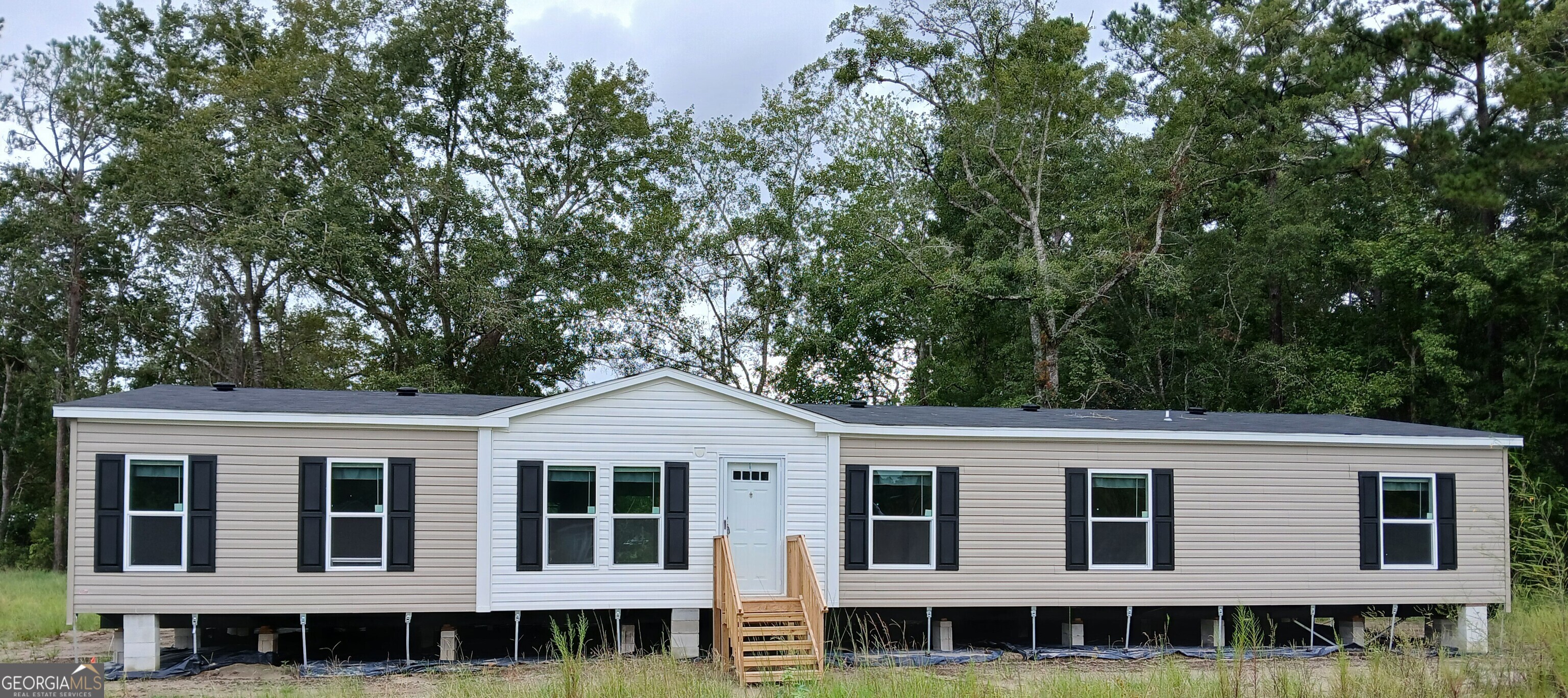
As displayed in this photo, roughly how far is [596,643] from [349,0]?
66.7ft

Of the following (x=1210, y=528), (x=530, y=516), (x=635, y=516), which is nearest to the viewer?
(x=530, y=516)

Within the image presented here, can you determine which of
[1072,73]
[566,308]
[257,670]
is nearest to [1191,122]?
[1072,73]

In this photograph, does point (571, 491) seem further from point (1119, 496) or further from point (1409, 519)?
point (1409, 519)

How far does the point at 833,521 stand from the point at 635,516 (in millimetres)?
2411

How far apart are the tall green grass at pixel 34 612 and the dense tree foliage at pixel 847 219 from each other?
22.6ft

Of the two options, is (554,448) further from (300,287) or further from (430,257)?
(300,287)

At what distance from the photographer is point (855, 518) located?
14.2 m

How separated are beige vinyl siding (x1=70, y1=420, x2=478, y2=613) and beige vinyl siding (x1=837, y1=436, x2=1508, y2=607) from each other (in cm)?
471

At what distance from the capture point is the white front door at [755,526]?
14.0m

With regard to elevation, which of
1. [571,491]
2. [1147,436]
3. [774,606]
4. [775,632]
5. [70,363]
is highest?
[70,363]

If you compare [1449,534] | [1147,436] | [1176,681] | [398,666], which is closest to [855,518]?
[1147,436]

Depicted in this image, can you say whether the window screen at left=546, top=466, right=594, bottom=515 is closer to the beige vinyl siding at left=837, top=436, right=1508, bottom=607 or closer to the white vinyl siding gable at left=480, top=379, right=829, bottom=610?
the white vinyl siding gable at left=480, top=379, right=829, bottom=610

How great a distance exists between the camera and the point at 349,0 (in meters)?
28.1

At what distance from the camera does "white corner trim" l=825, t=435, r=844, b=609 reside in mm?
13891
